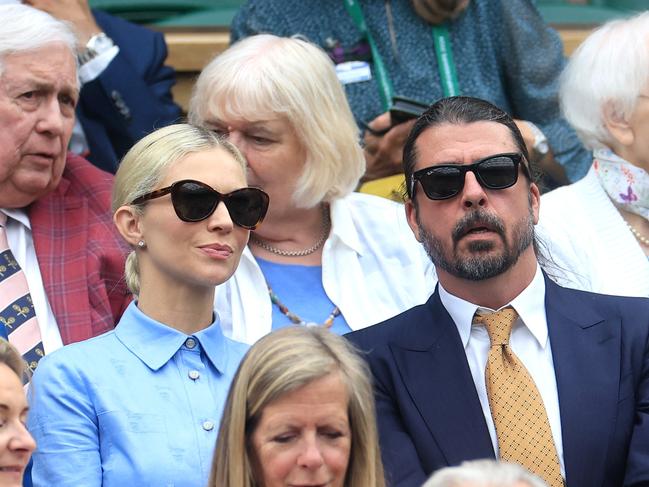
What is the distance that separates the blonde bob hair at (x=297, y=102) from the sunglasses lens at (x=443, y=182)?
69 centimetres

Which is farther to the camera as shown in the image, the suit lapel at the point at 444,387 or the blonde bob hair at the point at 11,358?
the suit lapel at the point at 444,387

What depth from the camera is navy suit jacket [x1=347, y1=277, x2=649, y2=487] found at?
3.36 m

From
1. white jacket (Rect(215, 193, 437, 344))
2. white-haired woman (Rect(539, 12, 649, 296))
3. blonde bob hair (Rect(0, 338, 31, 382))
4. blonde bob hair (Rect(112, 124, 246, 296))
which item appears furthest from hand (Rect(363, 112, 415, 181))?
blonde bob hair (Rect(0, 338, 31, 382))

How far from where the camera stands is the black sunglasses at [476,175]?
360 centimetres

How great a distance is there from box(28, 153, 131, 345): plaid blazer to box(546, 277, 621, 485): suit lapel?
1.23m

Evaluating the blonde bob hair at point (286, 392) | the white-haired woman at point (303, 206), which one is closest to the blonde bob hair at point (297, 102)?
the white-haired woman at point (303, 206)

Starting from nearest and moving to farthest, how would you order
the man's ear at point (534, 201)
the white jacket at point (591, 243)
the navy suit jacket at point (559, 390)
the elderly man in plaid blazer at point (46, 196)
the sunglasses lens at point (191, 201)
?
the navy suit jacket at point (559, 390), the sunglasses lens at point (191, 201), the man's ear at point (534, 201), the elderly man in plaid blazer at point (46, 196), the white jacket at point (591, 243)

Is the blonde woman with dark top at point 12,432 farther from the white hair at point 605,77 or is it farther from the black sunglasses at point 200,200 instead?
the white hair at point 605,77

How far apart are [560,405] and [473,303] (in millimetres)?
353

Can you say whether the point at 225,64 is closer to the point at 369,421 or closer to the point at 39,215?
the point at 39,215

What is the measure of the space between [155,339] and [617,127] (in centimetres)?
183

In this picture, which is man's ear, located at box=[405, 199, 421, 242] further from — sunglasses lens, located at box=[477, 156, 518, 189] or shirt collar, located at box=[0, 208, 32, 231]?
shirt collar, located at box=[0, 208, 32, 231]

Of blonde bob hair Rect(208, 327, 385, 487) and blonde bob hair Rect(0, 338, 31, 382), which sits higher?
blonde bob hair Rect(0, 338, 31, 382)

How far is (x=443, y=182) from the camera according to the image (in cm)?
362
